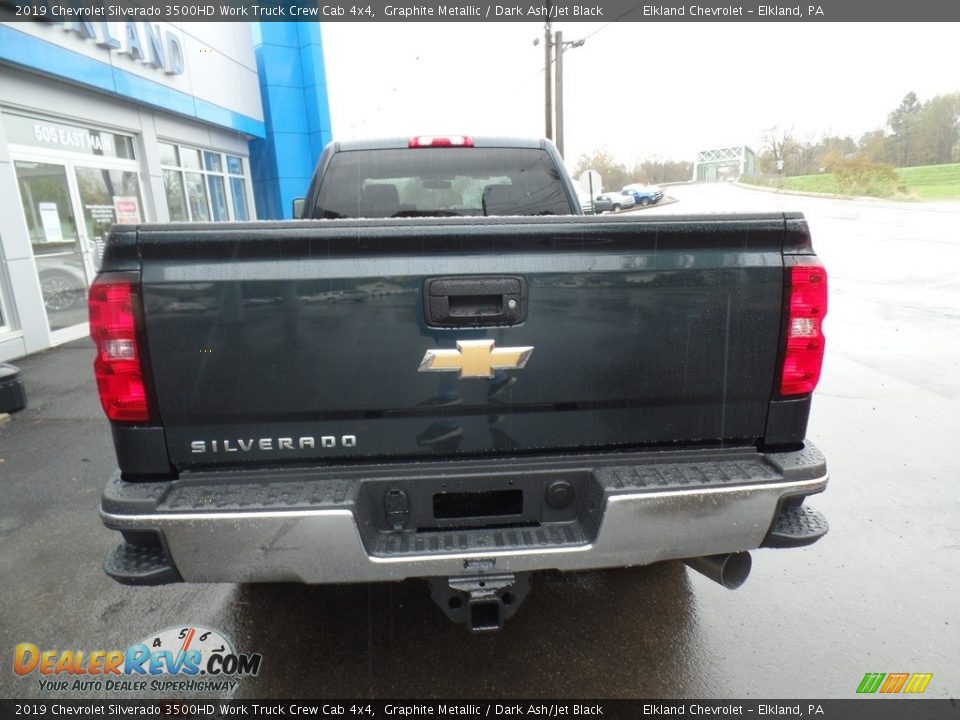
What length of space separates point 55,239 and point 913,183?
4130cm

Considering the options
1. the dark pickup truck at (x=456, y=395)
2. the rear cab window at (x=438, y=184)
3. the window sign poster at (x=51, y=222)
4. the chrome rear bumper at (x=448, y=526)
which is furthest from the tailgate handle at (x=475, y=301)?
the window sign poster at (x=51, y=222)

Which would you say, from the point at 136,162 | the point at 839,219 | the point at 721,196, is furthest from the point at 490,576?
the point at 839,219

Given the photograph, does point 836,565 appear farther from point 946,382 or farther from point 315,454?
point 946,382

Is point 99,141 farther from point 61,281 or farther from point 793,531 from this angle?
point 793,531

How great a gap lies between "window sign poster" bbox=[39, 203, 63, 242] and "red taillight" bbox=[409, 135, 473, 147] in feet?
26.0

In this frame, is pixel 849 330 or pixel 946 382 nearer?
pixel 946 382

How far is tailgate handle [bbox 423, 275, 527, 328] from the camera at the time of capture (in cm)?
193

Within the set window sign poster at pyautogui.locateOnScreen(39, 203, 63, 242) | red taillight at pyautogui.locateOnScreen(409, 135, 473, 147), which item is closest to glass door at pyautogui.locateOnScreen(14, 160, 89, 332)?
window sign poster at pyautogui.locateOnScreen(39, 203, 63, 242)

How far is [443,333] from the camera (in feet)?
6.38

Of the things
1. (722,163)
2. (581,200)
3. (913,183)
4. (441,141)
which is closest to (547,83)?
A: (722,163)

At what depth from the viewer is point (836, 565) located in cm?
318

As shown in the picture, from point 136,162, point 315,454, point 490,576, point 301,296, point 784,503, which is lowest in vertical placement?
point 490,576

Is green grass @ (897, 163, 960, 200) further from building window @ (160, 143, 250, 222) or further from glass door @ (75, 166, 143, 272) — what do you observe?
glass door @ (75, 166, 143, 272)

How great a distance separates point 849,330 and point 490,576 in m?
9.30
